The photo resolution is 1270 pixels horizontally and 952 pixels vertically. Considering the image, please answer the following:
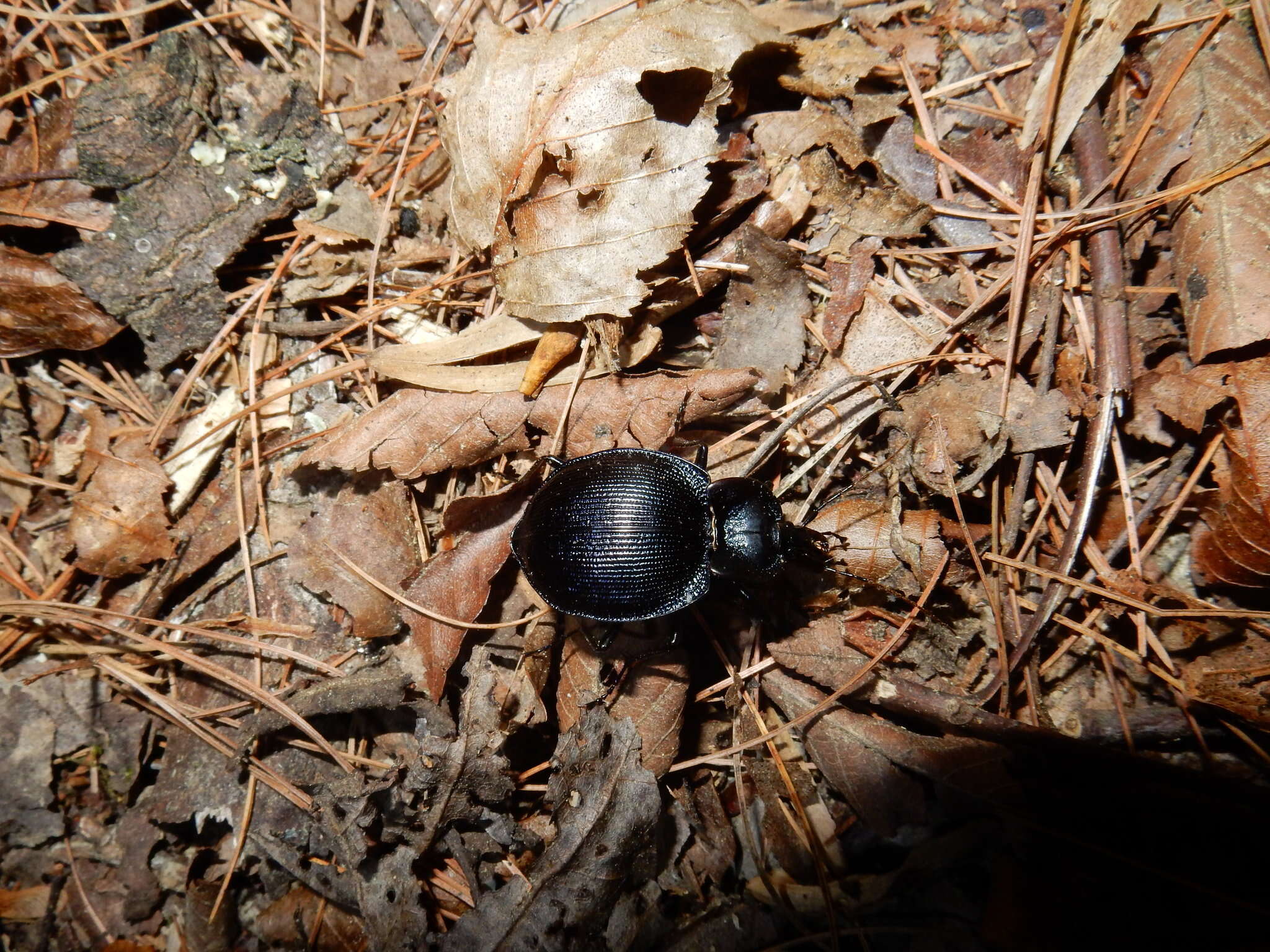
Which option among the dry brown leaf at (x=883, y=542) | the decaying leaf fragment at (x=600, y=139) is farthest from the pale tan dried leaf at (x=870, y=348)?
the decaying leaf fragment at (x=600, y=139)

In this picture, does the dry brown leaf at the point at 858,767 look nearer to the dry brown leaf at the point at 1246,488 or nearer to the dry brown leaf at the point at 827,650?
the dry brown leaf at the point at 827,650

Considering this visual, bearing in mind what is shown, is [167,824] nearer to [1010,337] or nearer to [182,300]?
[182,300]

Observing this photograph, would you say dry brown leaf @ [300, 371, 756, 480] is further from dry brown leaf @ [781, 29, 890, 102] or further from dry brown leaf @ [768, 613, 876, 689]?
dry brown leaf @ [781, 29, 890, 102]

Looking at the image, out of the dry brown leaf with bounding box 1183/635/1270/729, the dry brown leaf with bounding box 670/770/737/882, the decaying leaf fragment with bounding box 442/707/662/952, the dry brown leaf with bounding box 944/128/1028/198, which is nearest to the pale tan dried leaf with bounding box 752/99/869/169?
the dry brown leaf with bounding box 944/128/1028/198

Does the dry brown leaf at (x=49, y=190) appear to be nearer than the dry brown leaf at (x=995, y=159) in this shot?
No

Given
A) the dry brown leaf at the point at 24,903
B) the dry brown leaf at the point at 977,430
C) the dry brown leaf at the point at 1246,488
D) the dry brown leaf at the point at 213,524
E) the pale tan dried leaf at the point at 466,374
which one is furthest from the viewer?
the dry brown leaf at the point at 213,524

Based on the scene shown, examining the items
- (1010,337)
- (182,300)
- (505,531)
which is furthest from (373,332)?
(1010,337)
